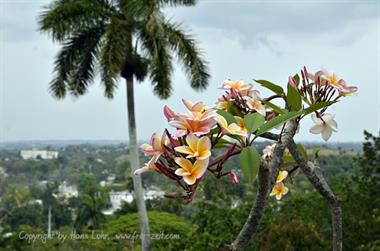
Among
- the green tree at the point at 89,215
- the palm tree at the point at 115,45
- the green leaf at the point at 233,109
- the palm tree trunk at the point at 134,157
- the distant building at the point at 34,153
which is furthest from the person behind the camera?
the distant building at the point at 34,153

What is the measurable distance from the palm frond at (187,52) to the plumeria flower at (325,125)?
21.0ft

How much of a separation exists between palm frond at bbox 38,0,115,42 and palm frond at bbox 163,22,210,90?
40.2 inches

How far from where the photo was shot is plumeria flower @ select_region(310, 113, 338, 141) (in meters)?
0.99

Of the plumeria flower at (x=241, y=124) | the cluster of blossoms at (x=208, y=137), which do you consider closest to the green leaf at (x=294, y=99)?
A: the cluster of blossoms at (x=208, y=137)

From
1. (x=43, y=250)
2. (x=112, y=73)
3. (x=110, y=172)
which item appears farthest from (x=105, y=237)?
(x=110, y=172)

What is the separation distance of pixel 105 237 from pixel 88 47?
3.58 meters

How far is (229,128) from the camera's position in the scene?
2.43 ft

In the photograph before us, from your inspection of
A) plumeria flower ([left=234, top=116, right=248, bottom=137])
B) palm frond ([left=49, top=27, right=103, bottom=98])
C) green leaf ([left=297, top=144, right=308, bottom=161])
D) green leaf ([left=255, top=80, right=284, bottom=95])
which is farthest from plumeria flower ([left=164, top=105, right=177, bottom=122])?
palm frond ([left=49, top=27, right=103, bottom=98])

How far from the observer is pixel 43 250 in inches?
328

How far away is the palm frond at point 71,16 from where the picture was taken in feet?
23.0

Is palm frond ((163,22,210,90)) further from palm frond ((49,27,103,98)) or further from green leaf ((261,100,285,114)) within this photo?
green leaf ((261,100,285,114))

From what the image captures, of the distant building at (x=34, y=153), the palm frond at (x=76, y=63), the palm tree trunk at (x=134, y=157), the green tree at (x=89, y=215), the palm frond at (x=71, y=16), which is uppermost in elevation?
the palm frond at (x=71, y=16)

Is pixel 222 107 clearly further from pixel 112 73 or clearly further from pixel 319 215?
pixel 319 215

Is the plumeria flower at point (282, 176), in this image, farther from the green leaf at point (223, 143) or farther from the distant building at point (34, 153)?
the distant building at point (34, 153)
